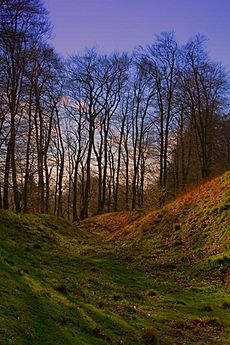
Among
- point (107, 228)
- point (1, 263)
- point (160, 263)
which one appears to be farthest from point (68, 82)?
point (1, 263)

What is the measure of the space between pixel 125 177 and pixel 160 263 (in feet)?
118

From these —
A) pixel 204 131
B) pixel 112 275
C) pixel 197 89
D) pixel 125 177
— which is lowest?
pixel 112 275

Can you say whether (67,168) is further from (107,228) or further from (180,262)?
(180,262)

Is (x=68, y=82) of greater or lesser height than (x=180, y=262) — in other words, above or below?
above

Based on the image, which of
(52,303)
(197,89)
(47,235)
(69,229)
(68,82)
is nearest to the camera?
(52,303)

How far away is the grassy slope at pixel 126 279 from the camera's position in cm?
874

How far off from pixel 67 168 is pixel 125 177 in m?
7.81

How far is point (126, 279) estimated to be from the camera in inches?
654

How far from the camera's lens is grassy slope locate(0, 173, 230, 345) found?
8.74 meters

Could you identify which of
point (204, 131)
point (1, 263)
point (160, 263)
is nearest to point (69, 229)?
point (160, 263)

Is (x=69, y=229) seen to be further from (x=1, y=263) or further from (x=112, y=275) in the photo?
(x=1, y=263)

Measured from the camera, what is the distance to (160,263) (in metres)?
19.7

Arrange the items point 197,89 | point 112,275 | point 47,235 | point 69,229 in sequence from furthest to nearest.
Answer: point 197,89, point 69,229, point 47,235, point 112,275

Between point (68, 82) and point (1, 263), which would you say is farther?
point (68, 82)
